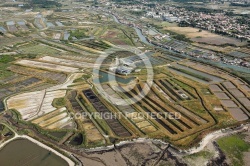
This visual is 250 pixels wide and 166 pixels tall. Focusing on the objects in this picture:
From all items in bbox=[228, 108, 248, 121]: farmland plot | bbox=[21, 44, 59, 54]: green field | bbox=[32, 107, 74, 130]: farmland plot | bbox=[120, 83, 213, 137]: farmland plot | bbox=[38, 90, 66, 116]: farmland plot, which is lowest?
bbox=[228, 108, 248, 121]: farmland plot

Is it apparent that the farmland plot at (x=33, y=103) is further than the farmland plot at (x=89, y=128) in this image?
Yes

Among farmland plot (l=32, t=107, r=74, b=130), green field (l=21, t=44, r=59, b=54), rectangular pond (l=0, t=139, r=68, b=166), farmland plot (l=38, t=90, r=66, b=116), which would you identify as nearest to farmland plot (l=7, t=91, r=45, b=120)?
farmland plot (l=38, t=90, r=66, b=116)

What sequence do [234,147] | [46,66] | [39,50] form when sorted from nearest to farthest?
[234,147]
[46,66]
[39,50]

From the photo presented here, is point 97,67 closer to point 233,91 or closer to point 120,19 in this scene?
point 233,91

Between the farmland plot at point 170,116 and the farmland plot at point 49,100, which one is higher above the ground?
the farmland plot at point 49,100

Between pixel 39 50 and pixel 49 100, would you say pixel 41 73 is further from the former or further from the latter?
pixel 39 50

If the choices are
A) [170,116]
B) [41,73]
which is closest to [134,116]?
[170,116]

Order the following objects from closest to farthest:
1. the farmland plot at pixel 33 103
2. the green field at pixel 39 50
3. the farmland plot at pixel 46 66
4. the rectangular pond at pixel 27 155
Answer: the rectangular pond at pixel 27 155, the farmland plot at pixel 33 103, the farmland plot at pixel 46 66, the green field at pixel 39 50

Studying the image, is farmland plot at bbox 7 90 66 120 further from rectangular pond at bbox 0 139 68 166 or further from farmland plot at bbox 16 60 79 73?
farmland plot at bbox 16 60 79 73

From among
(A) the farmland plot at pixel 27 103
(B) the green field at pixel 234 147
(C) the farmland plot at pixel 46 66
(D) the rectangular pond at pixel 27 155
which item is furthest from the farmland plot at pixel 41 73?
(B) the green field at pixel 234 147

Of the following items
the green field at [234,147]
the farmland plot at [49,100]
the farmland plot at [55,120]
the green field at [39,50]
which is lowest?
the green field at [234,147]

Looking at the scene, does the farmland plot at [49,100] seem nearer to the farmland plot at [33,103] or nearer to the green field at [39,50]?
the farmland plot at [33,103]

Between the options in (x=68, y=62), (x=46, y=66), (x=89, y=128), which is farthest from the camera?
(x=68, y=62)
